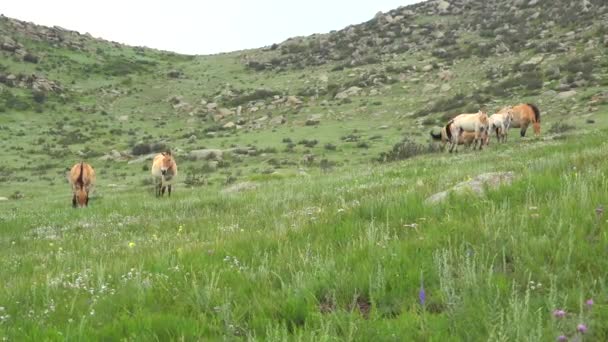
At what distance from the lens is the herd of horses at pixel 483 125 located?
24312mm

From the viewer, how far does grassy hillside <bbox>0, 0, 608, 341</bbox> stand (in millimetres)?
3445

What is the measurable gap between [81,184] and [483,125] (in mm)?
17507

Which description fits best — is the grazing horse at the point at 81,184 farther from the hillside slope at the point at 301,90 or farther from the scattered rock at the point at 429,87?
the scattered rock at the point at 429,87

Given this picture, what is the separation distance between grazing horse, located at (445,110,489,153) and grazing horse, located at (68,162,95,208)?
16322 mm

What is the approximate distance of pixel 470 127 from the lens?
81.0 feet

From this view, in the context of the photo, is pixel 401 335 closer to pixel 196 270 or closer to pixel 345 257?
pixel 345 257

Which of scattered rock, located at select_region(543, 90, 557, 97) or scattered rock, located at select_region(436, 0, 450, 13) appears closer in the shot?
scattered rock, located at select_region(543, 90, 557, 97)

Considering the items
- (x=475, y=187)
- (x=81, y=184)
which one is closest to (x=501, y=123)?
(x=81, y=184)

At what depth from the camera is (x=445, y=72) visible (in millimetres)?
48750

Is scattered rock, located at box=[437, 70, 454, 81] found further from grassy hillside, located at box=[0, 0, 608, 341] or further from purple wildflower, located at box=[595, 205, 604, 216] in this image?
purple wildflower, located at box=[595, 205, 604, 216]

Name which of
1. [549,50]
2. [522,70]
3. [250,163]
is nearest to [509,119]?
[250,163]

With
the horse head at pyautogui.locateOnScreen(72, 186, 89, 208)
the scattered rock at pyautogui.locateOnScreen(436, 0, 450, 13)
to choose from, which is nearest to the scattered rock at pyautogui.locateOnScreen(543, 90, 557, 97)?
the horse head at pyautogui.locateOnScreen(72, 186, 89, 208)

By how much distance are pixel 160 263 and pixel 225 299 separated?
1538mm

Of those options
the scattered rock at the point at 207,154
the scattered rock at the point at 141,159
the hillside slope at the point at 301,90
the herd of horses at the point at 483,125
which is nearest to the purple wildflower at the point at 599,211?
the hillside slope at the point at 301,90
